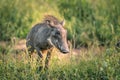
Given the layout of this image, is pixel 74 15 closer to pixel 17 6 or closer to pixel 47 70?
pixel 17 6

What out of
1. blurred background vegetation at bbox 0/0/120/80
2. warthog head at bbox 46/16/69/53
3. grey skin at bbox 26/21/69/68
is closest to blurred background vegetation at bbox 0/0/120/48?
blurred background vegetation at bbox 0/0/120/80

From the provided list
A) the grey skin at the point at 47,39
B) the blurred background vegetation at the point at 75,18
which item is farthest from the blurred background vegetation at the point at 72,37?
the grey skin at the point at 47,39

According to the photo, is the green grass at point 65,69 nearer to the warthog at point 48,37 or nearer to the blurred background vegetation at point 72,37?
the blurred background vegetation at point 72,37

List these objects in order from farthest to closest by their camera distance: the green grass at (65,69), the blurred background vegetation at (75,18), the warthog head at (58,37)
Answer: the blurred background vegetation at (75,18) → the warthog head at (58,37) → the green grass at (65,69)

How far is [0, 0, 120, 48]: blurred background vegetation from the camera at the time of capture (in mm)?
13297

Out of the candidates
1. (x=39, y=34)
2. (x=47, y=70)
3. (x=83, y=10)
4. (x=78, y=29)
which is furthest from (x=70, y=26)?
(x=47, y=70)

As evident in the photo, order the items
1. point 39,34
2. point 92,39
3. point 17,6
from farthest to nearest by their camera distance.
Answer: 1. point 17,6
2. point 92,39
3. point 39,34

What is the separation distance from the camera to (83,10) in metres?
14.7

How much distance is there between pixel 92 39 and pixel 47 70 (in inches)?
145

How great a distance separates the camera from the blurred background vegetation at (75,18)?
43.6ft

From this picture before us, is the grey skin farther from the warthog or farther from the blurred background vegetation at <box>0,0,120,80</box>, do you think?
the blurred background vegetation at <box>0,0,120,80</box>

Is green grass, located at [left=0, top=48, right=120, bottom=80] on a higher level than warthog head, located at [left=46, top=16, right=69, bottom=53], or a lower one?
lower

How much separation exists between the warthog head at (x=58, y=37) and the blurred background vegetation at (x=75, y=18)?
265 centimetres

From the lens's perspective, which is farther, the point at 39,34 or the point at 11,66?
the point at 39,34
